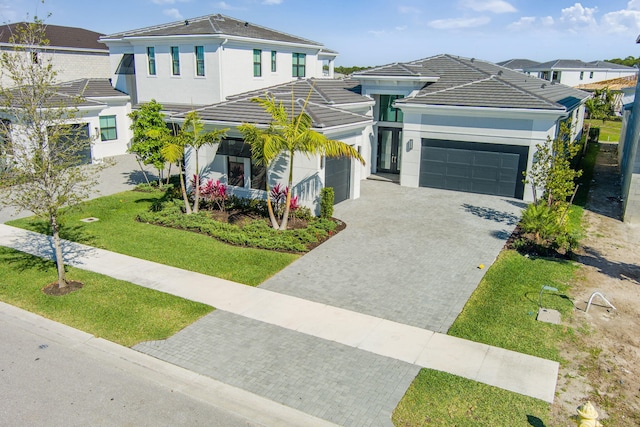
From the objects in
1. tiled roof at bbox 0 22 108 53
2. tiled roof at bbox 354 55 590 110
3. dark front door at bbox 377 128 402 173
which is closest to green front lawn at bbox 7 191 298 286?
tiled roof at bbox 354 55 590 110

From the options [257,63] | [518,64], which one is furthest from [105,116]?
[518,64]

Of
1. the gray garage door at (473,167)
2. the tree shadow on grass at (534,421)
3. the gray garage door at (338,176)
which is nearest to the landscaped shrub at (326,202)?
the gray garage door at (338,176)

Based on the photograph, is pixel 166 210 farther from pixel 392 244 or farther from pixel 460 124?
pixel 460 124

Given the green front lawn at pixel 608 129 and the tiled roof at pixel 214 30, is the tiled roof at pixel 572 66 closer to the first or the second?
the green front lawn at pixel 608 129

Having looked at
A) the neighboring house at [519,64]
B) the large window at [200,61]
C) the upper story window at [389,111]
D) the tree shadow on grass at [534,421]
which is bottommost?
the tree shadow on grass at [534,421]

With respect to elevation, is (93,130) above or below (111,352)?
above

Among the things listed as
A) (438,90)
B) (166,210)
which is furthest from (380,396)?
(438,90)
